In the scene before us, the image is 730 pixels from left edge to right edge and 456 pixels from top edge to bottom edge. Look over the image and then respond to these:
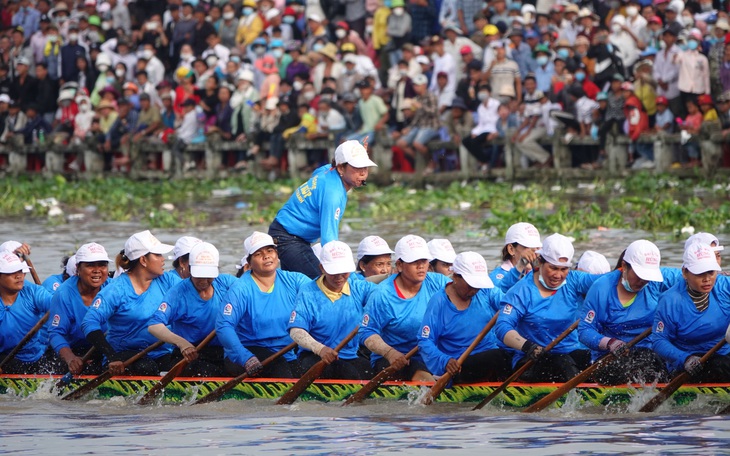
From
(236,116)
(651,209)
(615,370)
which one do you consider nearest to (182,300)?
(615,370)

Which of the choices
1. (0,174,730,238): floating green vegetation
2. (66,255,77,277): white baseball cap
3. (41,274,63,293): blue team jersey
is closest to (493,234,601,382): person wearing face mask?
(66,255,77,277): white baseball cap

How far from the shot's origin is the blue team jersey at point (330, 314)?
11125mm

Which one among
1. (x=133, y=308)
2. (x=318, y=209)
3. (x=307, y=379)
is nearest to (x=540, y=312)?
(x=307, y=379)

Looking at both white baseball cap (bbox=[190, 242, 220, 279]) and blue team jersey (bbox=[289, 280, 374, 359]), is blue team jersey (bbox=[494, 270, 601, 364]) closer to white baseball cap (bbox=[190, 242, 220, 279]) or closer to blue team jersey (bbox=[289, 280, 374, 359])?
blue team jersey (bbox=[289, 280, 374, 359])

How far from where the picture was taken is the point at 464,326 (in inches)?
430

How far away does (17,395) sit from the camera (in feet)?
39.7

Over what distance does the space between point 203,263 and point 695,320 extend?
12.3ft

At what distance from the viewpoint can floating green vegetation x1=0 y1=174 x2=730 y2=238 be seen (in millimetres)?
18719

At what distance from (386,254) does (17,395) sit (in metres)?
3.18

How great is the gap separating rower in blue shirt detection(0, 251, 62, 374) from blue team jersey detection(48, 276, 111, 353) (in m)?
0.30

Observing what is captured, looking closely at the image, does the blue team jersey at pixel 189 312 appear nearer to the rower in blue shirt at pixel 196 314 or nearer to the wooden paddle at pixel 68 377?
the rower in blue shirt at pixel 196 314

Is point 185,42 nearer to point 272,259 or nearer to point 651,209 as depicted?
point 651,209

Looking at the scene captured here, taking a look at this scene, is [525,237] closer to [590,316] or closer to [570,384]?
[590,316]

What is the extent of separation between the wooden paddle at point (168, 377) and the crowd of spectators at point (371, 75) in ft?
33.8
